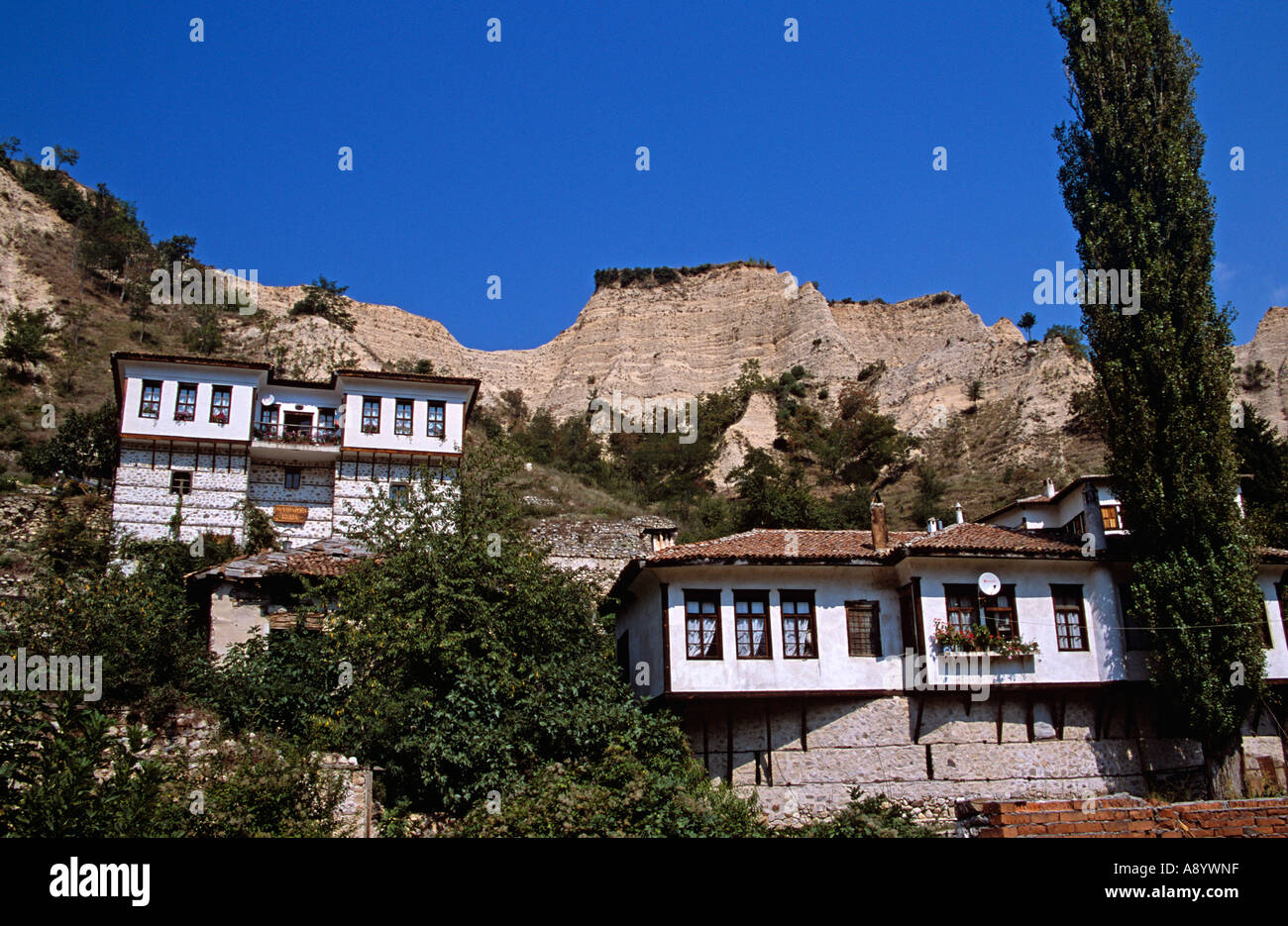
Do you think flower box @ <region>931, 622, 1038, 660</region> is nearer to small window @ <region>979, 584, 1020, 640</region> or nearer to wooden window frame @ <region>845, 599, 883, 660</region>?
small window @ <region>979, 584, 1020, 640</region>

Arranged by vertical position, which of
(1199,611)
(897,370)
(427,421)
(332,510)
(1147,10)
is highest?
(897,370)

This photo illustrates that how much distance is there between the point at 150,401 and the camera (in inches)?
1361

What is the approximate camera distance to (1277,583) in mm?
21938

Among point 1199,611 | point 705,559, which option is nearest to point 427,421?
point 705,559

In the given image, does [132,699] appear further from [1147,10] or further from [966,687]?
[1147,10]

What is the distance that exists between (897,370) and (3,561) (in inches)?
2519

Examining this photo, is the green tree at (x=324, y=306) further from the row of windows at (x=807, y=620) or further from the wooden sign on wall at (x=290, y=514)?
the row of windows at (x=807, y=620)

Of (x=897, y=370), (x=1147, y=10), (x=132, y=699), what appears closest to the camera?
(x=132, y=699)

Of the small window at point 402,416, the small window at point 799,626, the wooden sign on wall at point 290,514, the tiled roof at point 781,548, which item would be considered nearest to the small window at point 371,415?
the small window at point 402,416

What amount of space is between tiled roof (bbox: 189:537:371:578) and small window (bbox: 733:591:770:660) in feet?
24.0

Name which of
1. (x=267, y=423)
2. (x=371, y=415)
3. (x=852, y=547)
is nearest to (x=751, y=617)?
(x=852, y=547)

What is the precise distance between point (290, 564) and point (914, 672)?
12.6 metres

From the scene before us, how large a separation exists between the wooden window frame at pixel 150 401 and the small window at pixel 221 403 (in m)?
1.59
